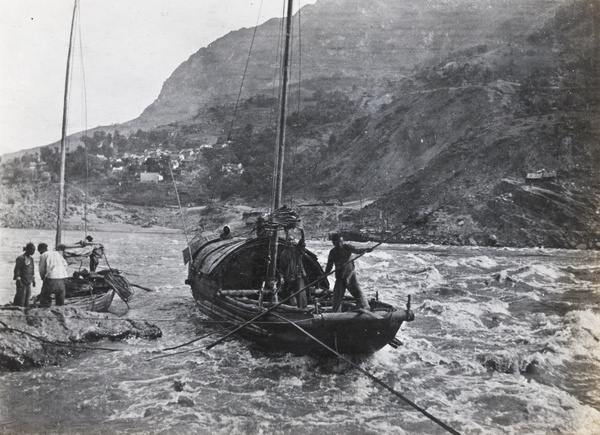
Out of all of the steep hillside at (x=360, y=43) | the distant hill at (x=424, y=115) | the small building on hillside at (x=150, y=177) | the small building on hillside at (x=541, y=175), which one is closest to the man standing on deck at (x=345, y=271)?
the distant hill at (x=424, y=115)

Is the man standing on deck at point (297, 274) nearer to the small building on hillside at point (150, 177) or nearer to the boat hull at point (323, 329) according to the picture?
the boat hull at point (323, 329)

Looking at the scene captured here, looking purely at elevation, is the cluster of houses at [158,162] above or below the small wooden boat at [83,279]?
above

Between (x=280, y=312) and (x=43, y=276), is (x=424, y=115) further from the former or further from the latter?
(x=43, y=276)

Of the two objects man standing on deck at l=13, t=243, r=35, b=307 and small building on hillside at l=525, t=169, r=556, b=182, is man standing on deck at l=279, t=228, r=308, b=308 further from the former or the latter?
small building on hillside at l=525, t=169, r=556, b=182

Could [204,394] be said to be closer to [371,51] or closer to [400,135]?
[400,135]

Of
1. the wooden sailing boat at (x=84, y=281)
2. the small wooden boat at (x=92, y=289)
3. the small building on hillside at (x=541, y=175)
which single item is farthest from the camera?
the small building on hillside at (x=541, y=175)

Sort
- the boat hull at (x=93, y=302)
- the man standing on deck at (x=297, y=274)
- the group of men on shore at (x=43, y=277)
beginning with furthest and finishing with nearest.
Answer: the boat hull at (x=93, y=302) < the man standing on deck at (x=297, y=274) < the group of men on shore at (x=43, y=277)

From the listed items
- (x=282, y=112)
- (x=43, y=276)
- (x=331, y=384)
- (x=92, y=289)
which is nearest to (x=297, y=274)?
(x=331, y=384)

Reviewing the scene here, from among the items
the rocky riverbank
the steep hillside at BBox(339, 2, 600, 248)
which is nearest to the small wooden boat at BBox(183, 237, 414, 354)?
the rocky riverbank
